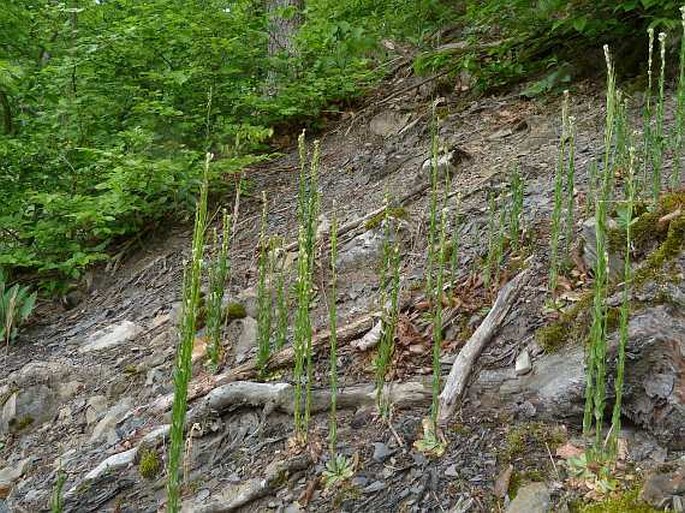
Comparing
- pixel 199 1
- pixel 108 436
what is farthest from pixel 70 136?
pixel 108 436

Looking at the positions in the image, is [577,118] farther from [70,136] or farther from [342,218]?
[70,136]

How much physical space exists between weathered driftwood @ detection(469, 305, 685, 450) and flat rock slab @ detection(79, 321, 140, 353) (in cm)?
246

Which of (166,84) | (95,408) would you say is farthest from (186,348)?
(166,84)

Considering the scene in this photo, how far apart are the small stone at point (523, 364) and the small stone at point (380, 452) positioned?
0.56 meters

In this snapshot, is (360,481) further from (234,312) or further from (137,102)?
(137,102)

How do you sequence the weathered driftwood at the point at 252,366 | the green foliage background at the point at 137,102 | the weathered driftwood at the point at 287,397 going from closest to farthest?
the weathered driftwood at the point at 287,397 < the weathered driftwood at the point at 252,366 < the green foliage background at the point at 137,102

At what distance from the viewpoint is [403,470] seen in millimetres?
1979

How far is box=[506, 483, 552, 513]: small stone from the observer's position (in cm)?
167

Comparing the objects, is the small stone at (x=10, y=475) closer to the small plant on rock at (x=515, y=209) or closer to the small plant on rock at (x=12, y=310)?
the small plant on rock at (x=12, y=310)

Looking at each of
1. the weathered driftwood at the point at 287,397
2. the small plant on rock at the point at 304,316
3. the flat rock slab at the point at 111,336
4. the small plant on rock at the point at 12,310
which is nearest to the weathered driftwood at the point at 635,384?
the weathered driftwood at the point at 287,397

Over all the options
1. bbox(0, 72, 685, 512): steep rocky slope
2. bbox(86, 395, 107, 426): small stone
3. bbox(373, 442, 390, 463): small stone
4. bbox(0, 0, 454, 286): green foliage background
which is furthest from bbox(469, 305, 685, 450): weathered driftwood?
bbox(0, 0, 454, 286): green foliage background

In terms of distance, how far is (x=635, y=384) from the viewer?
6.19ft

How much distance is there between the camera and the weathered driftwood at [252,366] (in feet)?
8.83

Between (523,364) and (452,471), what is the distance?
0.51 meters
